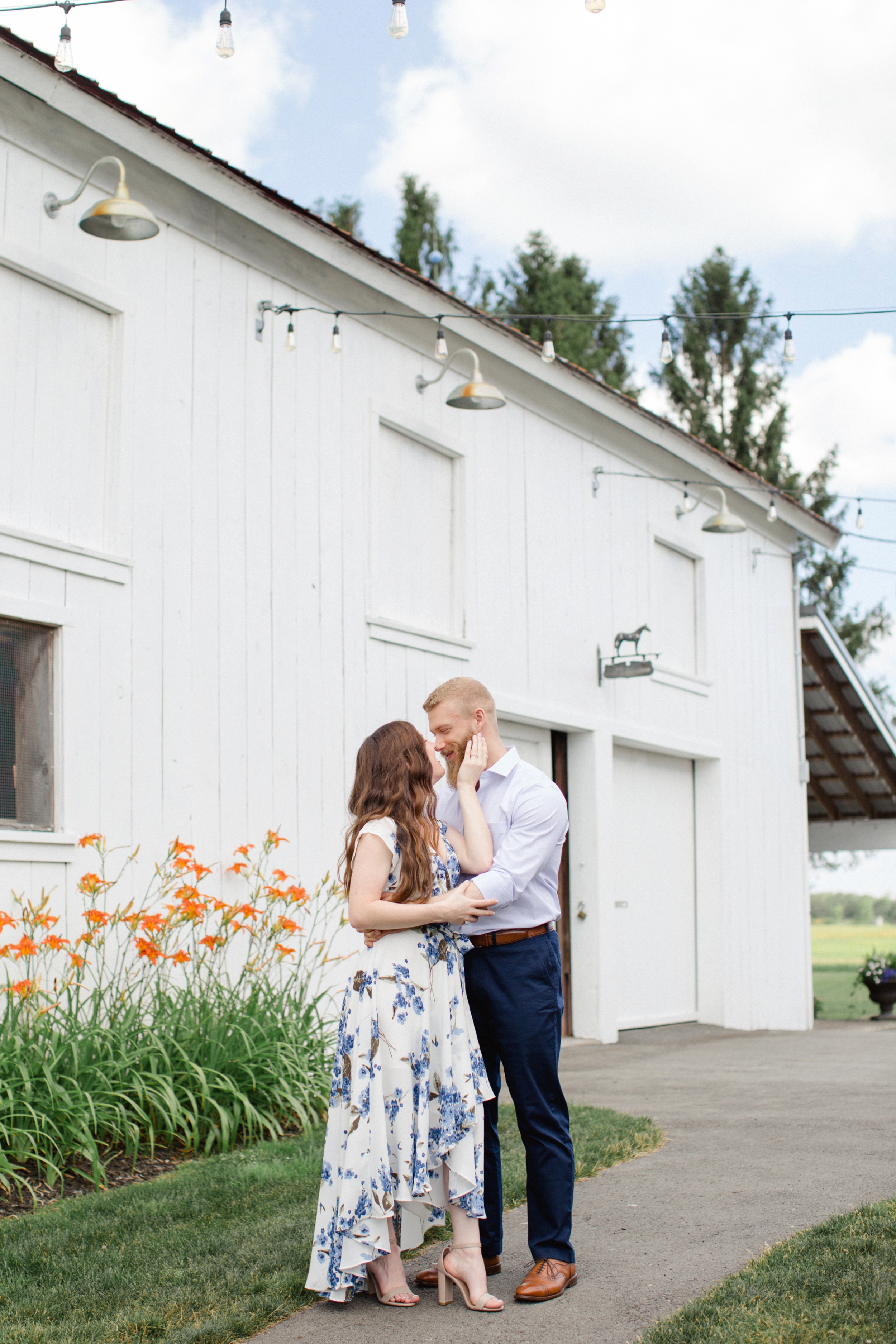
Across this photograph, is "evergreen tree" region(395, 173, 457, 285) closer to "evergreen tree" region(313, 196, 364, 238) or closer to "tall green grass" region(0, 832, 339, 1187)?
"evergreen tree" region(313, 196, 364, 238)

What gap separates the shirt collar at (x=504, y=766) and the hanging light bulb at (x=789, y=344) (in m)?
3.92

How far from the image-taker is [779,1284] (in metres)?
3.76

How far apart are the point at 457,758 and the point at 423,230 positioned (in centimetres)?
2140

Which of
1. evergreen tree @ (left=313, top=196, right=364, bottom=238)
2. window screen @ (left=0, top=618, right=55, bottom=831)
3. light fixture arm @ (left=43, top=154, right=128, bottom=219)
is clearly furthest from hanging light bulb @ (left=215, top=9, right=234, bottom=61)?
evergreen tree @ (left=313, top=196, right=364, bottom=238)

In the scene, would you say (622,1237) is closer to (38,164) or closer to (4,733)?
(4,733)

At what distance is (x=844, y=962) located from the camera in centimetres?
4175

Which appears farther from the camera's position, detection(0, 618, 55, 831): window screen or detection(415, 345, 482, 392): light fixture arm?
detection(415, 345, 482, 392): light fixture arm

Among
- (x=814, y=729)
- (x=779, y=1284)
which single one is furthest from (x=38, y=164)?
(x=814, y=729)

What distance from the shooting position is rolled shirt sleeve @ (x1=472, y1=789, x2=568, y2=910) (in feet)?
12.8

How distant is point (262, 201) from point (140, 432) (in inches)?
65.2

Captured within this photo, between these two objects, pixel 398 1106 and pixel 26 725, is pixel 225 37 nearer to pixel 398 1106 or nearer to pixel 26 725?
pixel 26 725

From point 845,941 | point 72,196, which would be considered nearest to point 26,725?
point 72,196

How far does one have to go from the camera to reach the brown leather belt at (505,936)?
398cm

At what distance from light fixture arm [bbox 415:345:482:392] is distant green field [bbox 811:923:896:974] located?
89.5 ft
